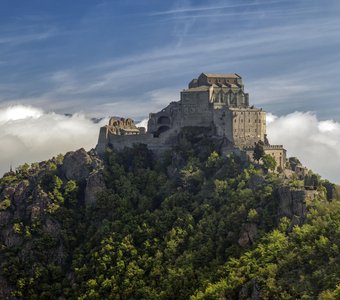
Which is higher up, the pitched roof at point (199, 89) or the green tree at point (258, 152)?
the pitched roof at point (199, 89)

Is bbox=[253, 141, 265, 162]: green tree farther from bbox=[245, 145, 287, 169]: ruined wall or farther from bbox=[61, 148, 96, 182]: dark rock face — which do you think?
bbox=[61, 148, 96, 182]: dark rock face

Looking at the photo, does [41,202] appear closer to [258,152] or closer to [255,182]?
[258,152]

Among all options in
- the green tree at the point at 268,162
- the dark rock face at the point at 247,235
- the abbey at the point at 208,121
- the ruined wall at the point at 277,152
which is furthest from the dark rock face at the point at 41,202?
the dark rock face at the point at 247,235

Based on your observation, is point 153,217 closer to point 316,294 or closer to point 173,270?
point 173,270

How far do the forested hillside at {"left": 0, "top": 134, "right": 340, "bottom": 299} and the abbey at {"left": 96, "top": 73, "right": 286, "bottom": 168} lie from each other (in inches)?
121

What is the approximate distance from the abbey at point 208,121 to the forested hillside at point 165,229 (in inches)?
121

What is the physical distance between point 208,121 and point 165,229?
2549 cm

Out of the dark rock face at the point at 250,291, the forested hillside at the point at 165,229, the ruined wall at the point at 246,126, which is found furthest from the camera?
the ruined wall at the point at 246,126

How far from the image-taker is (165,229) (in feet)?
460

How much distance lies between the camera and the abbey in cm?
14988

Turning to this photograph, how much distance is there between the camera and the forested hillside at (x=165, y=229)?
379 ft

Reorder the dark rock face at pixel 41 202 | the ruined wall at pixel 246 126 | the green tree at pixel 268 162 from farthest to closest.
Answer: the dark rock face at pixel 41 202 < the ruined wall at pixel 246 126 < the green tree at pixel 268 162

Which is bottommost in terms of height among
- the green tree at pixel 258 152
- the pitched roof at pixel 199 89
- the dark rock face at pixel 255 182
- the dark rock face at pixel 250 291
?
the dark rock face at pixel 250 291

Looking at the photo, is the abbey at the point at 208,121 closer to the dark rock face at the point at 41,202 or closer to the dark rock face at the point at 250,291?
the dark rock face at the point at 41,202
